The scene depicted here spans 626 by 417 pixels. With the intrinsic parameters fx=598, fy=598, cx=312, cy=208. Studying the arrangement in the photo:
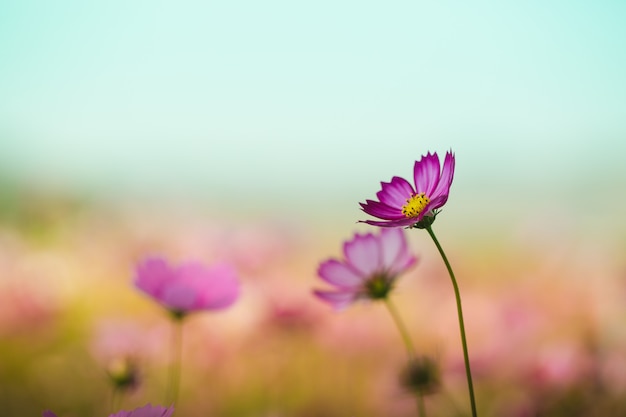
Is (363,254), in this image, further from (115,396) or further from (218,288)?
(115,396)

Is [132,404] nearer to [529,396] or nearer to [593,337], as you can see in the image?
[529,396]

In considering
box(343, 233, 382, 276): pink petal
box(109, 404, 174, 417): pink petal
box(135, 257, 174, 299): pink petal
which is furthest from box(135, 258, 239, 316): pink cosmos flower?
box(109, 404, 174, 417): pink petal

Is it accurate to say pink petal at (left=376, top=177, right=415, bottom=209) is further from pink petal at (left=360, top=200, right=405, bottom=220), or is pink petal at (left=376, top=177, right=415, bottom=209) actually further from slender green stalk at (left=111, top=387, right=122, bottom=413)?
slender green stalk at (left=111, top=387, right=122, bottom=413)

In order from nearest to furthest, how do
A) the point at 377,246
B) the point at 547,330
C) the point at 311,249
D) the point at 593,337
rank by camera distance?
the point at 377,246 < the point at 593,337 < the point at 547,330 < the point at 311,249

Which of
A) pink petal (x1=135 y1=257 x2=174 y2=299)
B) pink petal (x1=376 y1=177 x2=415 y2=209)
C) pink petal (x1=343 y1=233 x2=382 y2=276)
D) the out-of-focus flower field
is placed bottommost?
the out-of-focus flower field

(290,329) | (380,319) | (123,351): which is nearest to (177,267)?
(123,351)

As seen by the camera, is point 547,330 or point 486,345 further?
point 547,330

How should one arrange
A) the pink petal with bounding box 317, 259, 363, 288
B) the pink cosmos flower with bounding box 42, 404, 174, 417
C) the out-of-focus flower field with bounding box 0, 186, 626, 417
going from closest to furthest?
the pink cosmos flower with bounding box 42, 404, 174, 417 < the pink petal with bounding box 317, 259, 363, 288 < the out-of-focus flower field with bounding box 0, 186, 626, 417

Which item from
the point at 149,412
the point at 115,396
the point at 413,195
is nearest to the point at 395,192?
the point at 413,195
